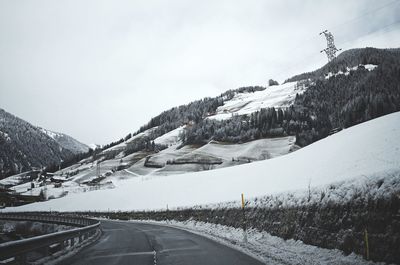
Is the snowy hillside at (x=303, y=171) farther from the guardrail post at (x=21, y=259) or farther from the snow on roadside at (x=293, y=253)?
the guardrail post at (x=21, y=259)

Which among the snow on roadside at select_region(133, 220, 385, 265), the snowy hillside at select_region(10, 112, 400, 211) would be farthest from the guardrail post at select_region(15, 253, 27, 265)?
the snowy hillside at select_region(10, 112, 400, 211)

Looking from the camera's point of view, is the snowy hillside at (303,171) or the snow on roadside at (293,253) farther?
the snowy hillside at (303,171)

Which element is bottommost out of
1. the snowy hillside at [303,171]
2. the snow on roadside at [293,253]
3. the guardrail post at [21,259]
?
the snow on roadside at [293,253]

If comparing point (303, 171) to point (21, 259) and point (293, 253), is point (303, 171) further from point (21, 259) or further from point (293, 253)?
point (21, 259)

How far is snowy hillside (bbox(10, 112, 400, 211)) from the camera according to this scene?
560 inches

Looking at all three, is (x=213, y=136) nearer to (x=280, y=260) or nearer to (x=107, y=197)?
(x=107, y=197)

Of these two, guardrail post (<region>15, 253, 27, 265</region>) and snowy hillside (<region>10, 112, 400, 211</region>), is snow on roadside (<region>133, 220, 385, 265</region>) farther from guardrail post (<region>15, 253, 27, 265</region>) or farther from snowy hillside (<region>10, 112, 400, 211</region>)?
guardrail post (<region>15, 253, 27, 265</region>)

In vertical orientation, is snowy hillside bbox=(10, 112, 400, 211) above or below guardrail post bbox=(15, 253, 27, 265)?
above

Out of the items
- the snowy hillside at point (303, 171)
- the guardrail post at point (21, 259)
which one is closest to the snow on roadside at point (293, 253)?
the snowy hillside at point (303, 171)

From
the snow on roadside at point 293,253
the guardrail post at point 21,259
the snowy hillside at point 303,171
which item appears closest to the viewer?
the guardrail post at point 21,259

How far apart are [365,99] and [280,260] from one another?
126 metres

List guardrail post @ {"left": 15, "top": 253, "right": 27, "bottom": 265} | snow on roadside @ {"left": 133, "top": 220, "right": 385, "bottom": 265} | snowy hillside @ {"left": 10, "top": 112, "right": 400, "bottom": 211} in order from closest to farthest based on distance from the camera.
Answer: guardrail post @ {"left": 15, "top": 253, "right": 27, "bottom": 265} → snow on roadside @ {"left": 133, "top": 220, "right": 385, "bottom": 265} → snowy hillside @ {"left": 10, "top": 112, "right": 400, "bottom": 211}

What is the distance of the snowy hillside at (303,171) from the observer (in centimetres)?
1423

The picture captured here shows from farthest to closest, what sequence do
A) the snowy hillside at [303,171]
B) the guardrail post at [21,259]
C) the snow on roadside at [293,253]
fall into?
the snowy hillside at [303,171] < the snow on roadside at [293,253] < the guardrail post at [21,259]
